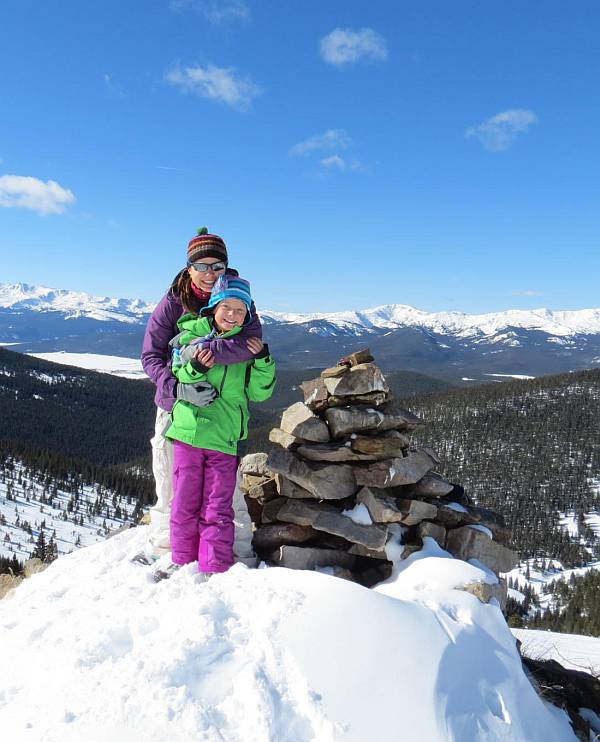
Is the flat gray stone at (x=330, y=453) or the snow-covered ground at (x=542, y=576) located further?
the snow-covered ground at (x=542, y=576)

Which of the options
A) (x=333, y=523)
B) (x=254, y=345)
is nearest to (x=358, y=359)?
(x=333, y=523)

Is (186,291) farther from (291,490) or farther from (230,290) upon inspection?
(291,490)

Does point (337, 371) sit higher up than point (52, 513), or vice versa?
point (337, 371)

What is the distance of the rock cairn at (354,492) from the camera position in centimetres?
809

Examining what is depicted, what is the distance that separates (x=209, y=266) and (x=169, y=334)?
126 centimetres

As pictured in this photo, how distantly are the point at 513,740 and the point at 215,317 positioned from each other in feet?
19.5

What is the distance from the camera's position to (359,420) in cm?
895

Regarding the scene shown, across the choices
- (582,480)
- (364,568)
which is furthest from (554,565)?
(364,568)

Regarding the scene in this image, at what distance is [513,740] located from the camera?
15.5ft

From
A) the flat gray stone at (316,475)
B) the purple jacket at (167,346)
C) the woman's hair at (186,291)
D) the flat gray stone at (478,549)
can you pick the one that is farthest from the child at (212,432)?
the flat gray stone at (478,549)

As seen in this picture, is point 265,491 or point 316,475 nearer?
point 316,475

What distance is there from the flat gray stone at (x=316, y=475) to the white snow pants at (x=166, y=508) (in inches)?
46.2

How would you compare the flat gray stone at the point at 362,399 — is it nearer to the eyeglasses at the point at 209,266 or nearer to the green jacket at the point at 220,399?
the green jacket at the point at 220,399

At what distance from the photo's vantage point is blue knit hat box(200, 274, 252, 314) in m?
6.48
